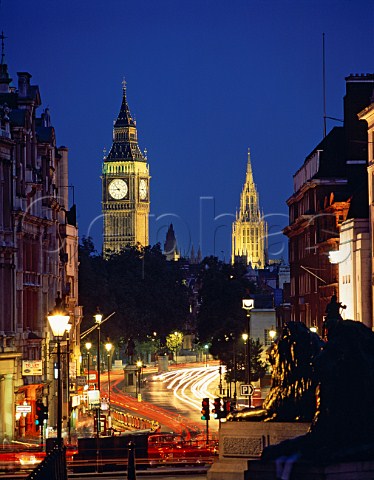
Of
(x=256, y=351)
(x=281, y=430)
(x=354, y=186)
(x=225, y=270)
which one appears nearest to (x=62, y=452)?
(x=281, y=430)

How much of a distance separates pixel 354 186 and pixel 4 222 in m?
46.3

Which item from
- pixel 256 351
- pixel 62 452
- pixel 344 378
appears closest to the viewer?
pixel 344 378

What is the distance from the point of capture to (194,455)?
59812 millimetres

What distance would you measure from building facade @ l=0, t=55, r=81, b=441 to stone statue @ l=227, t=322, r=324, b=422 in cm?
3469

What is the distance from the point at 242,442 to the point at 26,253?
45.7m

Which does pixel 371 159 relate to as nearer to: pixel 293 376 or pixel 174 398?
pixel 174 398

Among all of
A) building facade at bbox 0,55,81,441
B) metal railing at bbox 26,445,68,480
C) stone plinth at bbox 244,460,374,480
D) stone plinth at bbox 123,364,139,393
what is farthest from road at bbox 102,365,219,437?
stone plinth at bbox 244,460,374,480

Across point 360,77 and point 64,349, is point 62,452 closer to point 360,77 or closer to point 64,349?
point 64,349

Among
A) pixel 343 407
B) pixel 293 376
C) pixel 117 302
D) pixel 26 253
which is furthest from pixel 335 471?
pixel 117 302

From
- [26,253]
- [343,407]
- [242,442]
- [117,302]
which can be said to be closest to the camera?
[343,407]

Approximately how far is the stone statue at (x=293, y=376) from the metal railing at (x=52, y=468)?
4.85 m

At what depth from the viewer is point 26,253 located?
87.0 m

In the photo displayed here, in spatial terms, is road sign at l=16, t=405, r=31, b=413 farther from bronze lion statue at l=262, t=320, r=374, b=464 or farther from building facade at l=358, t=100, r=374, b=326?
bronze lion statue at l=262, t=320, r=374, b=464

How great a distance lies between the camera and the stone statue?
40812mm
